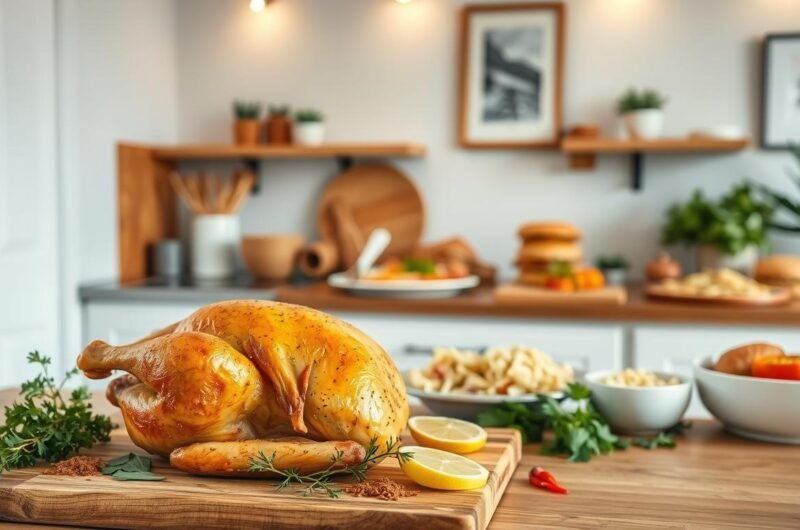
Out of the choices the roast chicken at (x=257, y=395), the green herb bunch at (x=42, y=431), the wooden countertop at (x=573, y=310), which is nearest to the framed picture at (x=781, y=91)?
the wooden countertop at (x=573, y=310)

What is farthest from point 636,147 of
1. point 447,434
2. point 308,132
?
point 447,434

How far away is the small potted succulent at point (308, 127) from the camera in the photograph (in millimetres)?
3598

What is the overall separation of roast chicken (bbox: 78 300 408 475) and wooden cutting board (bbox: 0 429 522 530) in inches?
1.7

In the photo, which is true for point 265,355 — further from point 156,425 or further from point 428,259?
point 428,259

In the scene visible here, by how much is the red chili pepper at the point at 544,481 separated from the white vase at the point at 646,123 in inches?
93.4

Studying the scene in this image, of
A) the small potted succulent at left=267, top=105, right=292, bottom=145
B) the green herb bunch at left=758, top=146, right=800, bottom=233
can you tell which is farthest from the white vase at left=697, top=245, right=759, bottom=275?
the small potted succulent at left=267, top=105, right=292, bottom=145

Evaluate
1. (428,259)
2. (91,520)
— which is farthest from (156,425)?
(428,259)

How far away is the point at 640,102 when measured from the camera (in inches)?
133

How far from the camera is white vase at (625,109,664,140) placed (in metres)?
3.37

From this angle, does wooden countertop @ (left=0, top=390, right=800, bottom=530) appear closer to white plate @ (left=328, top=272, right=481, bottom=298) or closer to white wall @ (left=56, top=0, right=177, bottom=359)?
white plate @ (left=328, top=272, right=481, bottom=298)

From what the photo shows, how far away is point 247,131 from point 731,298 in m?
1.86

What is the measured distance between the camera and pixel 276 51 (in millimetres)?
3826

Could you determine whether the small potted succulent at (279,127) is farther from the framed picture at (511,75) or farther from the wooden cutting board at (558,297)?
the wooden cutting board at (558,297)

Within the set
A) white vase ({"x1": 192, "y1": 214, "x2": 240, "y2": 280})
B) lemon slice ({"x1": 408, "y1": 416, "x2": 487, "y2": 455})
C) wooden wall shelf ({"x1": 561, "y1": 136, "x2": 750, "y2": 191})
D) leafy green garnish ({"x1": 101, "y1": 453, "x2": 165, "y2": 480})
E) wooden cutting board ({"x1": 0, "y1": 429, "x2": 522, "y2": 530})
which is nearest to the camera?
wooden cutting board ({"x1": 0, "y1": 429, "x2": 522, "y2": 530})
